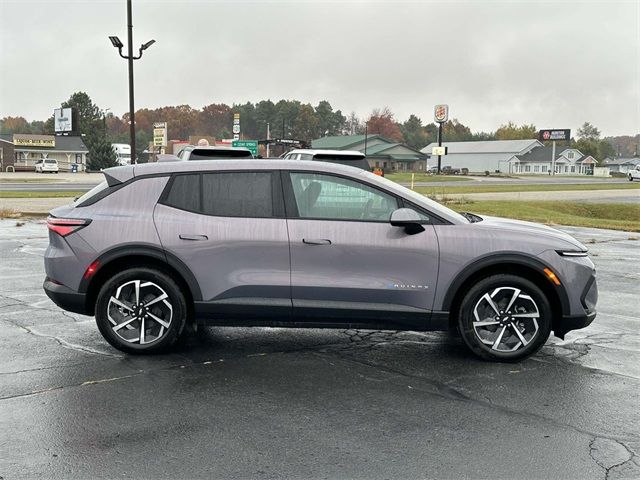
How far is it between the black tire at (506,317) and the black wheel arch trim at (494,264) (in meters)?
0.13

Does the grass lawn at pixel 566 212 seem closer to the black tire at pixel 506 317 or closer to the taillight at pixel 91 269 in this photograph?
the black tire at pixel 506 317

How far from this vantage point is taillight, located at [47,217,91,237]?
5598 millimetres

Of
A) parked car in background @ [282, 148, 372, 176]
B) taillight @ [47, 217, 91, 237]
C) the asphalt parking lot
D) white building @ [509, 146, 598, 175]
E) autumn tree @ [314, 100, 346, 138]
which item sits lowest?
the asphalt parking lot

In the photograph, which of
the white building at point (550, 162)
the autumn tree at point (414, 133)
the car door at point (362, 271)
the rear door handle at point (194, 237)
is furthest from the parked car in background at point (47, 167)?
the autumn tree at point (414, 133)

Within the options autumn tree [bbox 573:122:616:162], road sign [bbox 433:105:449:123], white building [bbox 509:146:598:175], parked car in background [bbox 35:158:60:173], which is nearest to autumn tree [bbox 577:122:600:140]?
autumn tree [bbox 573:122:616:162]

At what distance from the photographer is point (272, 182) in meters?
5.64

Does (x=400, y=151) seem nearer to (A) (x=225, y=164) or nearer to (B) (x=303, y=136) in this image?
(B) (x=303, y=136)

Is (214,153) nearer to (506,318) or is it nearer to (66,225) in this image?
(66,225)

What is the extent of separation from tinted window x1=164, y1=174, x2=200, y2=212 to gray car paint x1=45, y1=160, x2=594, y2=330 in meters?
0.08

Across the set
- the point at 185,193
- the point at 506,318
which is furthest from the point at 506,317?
the point at 185,193

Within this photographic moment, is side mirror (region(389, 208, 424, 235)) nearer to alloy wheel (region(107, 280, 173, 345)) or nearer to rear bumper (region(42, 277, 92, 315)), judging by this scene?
alloy wheel (region(107, 280, 173, 345))

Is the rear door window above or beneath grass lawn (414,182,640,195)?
beneath

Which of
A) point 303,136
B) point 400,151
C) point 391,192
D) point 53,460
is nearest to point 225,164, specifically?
point 391,192

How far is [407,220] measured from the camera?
534 cm
